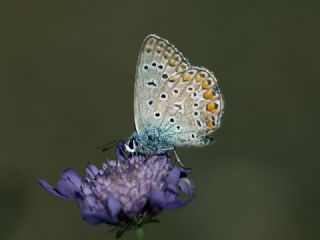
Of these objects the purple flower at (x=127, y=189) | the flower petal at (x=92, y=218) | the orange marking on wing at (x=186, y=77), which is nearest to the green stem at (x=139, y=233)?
the purple flower at (x=127, y=189)

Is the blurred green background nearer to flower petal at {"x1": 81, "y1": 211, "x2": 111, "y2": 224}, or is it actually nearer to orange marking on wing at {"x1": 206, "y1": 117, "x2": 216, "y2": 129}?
orange marking on wing at {"x1": 206, "y1": 117, "x2": 216, "y2": 129}

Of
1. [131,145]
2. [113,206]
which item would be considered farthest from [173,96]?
[113,206]

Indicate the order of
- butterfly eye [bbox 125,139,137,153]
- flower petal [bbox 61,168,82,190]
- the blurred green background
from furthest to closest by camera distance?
the blurred green background → butterfly eye [bbox 125,139,137,153] → flower petal [bbox 61,168,82,190]

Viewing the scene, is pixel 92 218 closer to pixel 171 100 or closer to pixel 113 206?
pixel 113 206

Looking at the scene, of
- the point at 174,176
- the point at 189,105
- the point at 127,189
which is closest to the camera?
the point at 127,189

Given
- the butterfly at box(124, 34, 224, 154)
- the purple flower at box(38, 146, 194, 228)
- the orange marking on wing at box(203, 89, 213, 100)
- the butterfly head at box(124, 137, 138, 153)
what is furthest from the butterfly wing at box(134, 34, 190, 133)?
the purple flower at box(38, 146, 194, 228)

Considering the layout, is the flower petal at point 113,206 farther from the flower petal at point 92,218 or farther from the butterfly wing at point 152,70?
the butterfly wing at point 152,70

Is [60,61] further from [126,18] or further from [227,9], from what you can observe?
[227,9]
